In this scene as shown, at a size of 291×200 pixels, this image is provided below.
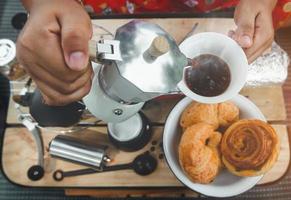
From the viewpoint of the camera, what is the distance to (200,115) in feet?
3.29

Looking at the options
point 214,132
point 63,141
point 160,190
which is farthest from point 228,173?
point 63,141

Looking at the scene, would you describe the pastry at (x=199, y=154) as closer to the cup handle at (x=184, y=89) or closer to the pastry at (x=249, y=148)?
the pastry at (x=249, y=148)

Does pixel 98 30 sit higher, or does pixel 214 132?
pixel 98 30

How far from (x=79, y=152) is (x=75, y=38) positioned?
0.53m

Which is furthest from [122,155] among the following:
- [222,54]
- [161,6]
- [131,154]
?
[161,6]

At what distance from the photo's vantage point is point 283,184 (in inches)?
56.0

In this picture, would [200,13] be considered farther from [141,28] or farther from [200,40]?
[141,28]

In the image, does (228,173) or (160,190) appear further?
(160,190)

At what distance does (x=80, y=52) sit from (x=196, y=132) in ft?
1.48

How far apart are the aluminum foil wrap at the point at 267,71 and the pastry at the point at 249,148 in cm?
22

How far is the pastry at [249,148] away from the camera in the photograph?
3.14 feet

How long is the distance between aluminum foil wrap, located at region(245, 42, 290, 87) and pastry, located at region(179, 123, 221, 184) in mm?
272

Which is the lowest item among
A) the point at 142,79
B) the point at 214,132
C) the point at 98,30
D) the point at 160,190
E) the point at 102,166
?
the point at 160,190

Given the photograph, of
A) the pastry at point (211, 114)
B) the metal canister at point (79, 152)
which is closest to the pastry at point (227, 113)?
the pastry at point (211, 114)
